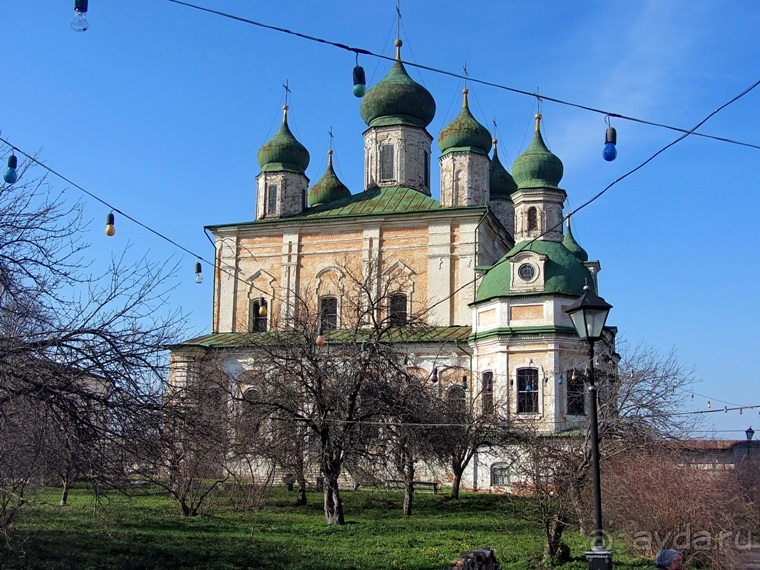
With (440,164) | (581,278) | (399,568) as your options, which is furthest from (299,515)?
(440,164)

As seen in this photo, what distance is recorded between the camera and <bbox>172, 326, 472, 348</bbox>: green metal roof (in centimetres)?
2234

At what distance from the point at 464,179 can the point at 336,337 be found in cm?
923

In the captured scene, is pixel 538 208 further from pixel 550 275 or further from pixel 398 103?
pixel 398 103

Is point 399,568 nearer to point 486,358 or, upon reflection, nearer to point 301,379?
point 301,379

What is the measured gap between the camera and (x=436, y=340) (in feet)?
99.6

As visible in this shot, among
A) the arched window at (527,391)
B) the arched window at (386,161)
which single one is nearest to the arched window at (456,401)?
the arched window at (527,391)

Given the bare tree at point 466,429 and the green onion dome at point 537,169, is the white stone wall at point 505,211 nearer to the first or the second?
the green onion dome at point 537,169

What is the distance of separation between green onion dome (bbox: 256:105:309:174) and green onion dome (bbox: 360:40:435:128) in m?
3.12

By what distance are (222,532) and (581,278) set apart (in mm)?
15365

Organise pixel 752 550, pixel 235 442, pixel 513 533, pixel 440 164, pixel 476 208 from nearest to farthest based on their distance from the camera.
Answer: pixel 752 550, pixel 513 533, pixel 235 442, pixel 476 208, pixel 440 164

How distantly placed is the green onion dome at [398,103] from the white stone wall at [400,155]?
33 centimetres

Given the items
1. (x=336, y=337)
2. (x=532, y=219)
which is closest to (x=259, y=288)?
(x=336, y=337)

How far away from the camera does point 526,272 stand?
2902 cm

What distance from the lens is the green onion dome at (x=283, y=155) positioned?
36875 mm
